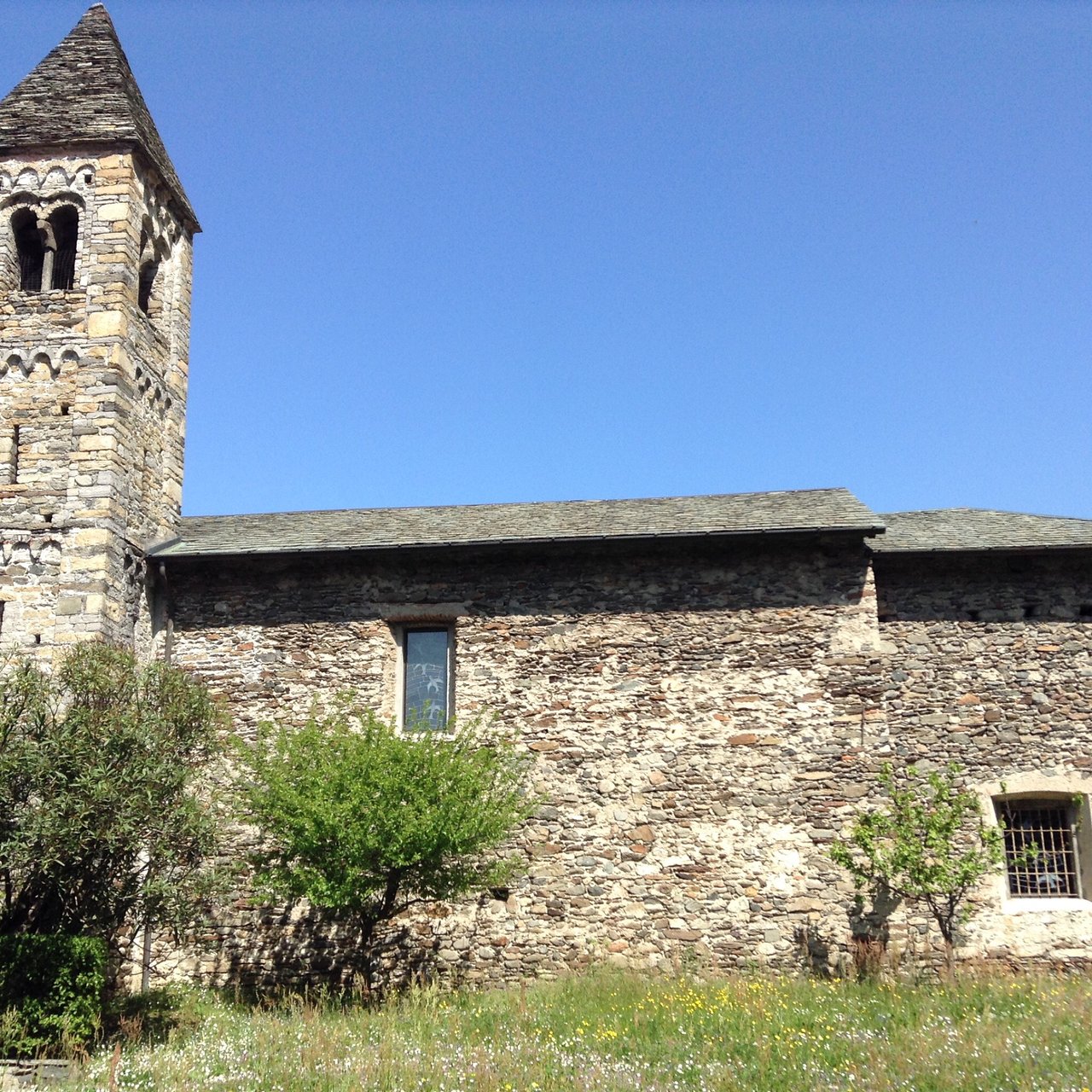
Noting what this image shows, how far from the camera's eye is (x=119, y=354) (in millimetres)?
13391

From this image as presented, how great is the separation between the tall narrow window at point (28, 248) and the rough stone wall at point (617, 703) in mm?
4651

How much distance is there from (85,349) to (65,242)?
6.94 ft

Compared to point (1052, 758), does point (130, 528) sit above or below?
above

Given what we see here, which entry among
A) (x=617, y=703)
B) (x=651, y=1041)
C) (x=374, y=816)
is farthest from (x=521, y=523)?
(x=651, y=1041)

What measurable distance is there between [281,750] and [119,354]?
18.5 feet

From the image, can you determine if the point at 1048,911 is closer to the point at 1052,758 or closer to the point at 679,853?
the point at 1052,758

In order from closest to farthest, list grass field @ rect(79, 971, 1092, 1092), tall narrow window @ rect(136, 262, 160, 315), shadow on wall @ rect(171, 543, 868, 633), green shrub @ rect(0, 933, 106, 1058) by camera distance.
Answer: grass field @ rect(79, 971, 1092, 1092) < green shrub @ rect(0, 933, 106, 1058) < shadow on wall @ rect(171, 543, 868, 633) < tall narrow window @ rect(136, 262, 160, 315)

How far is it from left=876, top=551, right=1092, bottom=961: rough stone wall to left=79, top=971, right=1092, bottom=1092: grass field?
1.59 metres

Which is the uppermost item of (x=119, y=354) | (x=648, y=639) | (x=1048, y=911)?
(x=119, y=354)

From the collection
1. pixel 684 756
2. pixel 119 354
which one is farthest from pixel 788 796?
pixel 119 354

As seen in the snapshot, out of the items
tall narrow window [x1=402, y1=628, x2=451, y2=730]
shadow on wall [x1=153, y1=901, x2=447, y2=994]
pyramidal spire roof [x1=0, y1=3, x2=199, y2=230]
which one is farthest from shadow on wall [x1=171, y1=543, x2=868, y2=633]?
pyramidal spire roof [x1=0, y1=3, x2=199, y2=230]

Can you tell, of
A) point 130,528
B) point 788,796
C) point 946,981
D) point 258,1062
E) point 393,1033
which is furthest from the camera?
point 130,528

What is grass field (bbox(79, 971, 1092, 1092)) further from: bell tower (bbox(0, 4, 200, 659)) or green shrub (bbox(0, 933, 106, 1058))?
bell tower (bbox(0, 4, 200, 659))

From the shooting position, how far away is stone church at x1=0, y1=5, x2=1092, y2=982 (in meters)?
12.2
